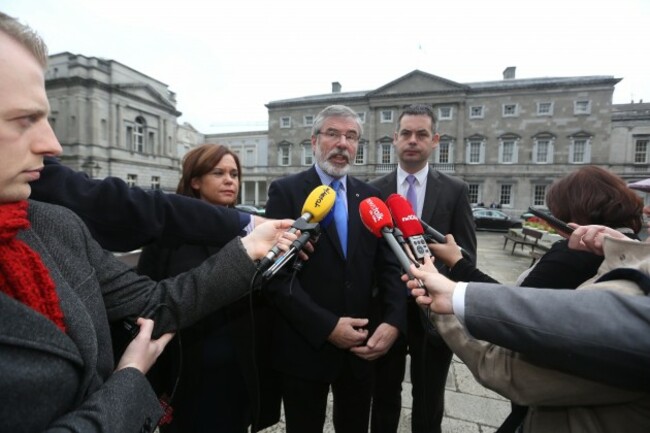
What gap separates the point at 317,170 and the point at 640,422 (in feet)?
6.39

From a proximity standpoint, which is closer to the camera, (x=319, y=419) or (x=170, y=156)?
(x=319, y=419)

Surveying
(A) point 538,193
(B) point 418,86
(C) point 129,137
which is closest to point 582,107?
(A) point 538,193

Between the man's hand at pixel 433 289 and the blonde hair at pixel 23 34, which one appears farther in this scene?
the man's hand at pixel 433 289

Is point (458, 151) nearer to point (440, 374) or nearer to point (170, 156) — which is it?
point (170, 156)

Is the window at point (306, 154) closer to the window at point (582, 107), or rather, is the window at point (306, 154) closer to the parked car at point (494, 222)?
the parked car at point (494, 222)

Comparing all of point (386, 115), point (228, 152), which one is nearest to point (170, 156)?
point (386, 115)

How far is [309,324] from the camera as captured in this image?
1.95 meters

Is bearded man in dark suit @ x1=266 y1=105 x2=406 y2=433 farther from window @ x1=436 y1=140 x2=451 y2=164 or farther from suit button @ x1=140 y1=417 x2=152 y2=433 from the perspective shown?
window @ x1=436 y1=140 x2=451 y2=164

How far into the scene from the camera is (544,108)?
104 feet

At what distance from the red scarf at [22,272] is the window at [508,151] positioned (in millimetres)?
35796

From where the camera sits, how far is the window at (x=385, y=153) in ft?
116

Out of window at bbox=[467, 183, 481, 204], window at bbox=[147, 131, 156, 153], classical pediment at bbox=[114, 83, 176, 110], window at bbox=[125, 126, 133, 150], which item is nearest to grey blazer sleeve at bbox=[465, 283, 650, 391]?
window at bbox=[467, 183, 481, 204]

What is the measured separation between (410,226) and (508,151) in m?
35.2

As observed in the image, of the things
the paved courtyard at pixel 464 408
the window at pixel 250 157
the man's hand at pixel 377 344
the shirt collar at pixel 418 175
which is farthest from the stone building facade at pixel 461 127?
the man's hand at pixel 377 344
